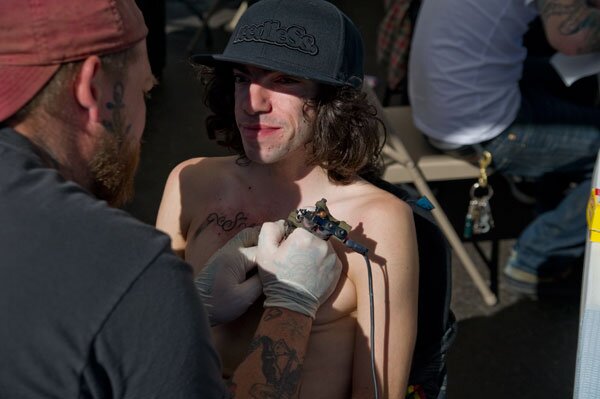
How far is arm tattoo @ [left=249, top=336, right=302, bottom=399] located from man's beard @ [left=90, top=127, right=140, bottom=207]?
442mm

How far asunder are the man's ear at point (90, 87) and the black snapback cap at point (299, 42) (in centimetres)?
62

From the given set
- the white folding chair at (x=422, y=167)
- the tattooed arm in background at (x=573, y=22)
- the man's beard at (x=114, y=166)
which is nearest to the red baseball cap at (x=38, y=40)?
the man's beard at (x=114, y=166)

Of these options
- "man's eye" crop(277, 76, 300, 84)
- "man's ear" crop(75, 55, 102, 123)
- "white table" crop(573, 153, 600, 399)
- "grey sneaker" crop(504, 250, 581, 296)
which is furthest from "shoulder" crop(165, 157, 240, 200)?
"grey sneaker" crop(504, 250, 581, 296)

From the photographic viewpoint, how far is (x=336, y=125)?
188cm

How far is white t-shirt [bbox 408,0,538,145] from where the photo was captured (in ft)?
10.1

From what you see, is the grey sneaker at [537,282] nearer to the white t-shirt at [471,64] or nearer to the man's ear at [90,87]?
the white t-shirt at [471,64]

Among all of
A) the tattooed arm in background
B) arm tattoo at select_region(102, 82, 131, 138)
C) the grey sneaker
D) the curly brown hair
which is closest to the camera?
arm tattoo at select_region(102, 82, 131, 138)

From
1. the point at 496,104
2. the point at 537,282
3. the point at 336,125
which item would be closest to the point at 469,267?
the point at 537,282

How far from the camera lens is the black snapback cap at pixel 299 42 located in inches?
69.3

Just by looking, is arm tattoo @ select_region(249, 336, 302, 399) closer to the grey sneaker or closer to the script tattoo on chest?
the script tattoo on chest

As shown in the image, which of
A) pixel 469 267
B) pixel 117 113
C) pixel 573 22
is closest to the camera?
pixel 117 113

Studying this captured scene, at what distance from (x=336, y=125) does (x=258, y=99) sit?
20 cm

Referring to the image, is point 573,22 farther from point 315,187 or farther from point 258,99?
point 258,99

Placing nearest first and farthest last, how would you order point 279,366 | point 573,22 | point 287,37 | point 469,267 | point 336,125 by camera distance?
point 279,366 → point 287,37 → point 336,125 → point 573,22 → point 469,267
